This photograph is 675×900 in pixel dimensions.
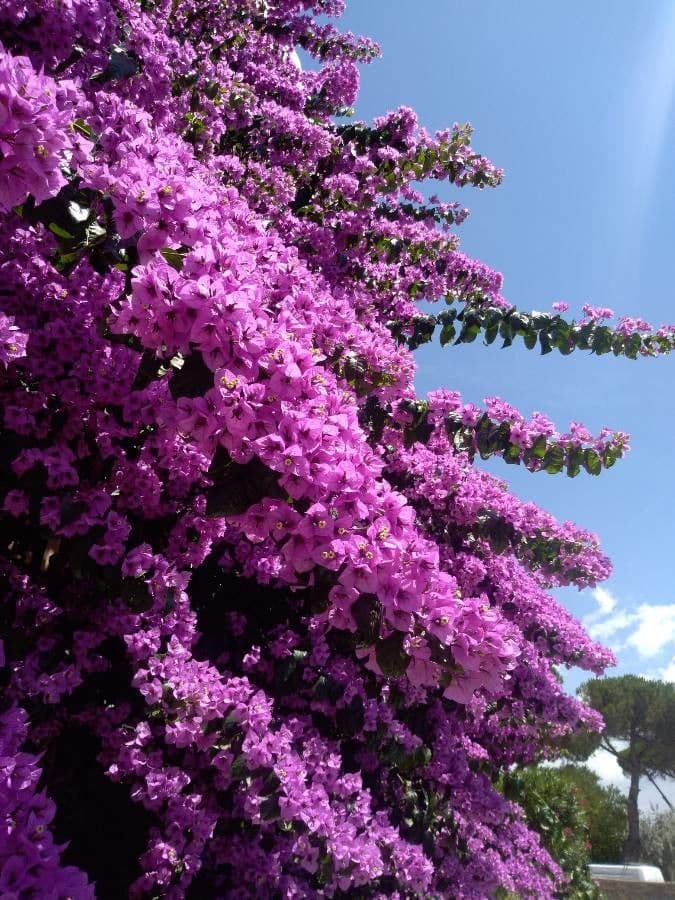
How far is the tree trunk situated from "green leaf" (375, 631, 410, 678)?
30665mm

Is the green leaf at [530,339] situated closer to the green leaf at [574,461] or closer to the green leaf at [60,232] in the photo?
the green leaf at [574,461]

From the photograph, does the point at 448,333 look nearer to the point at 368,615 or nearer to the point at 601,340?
the point at 601,340

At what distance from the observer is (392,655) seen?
2.29 meters

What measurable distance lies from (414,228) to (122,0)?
15.5 feet

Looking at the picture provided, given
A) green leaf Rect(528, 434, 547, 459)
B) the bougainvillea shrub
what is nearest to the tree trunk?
the bougainvillea shrub

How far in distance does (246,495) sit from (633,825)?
108ft

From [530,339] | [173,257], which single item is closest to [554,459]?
[530,339]

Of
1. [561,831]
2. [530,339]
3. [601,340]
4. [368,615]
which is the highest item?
[601,340]

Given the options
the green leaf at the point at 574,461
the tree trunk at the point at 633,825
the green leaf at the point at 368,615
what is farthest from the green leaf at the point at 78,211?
the tree trunk at the point at 633,825

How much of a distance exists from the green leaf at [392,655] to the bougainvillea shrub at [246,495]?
13mm

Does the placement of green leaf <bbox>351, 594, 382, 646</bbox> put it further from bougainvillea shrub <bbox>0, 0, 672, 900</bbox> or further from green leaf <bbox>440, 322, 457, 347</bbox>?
green leaf <bbox>440, 322, 457, 347</bbox>

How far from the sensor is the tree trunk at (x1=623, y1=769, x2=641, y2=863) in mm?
27328

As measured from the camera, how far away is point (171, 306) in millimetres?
2287

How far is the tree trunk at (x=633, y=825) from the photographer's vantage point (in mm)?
27328
